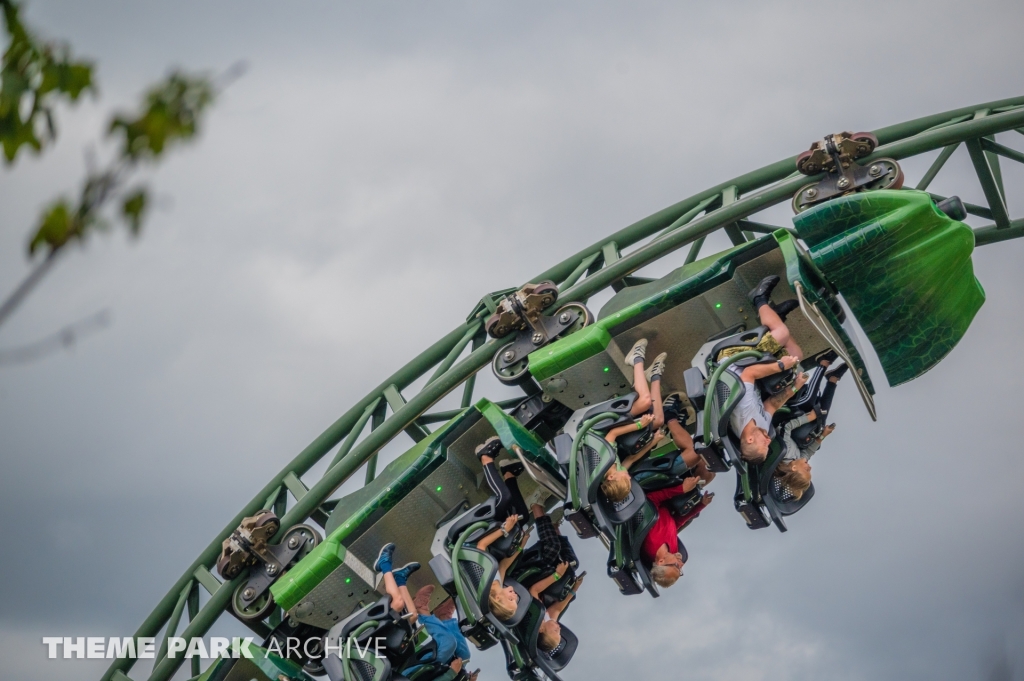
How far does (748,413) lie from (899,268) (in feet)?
4.49

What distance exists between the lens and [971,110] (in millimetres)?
8430

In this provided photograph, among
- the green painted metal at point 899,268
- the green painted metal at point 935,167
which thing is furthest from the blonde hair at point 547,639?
the green painted metal at point 935,167

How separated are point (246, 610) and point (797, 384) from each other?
4.17 meters

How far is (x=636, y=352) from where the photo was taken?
8266mm

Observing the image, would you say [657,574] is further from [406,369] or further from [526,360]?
[406,369]

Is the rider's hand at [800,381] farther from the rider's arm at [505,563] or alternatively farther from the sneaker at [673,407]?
the rider's arm at [505,563]

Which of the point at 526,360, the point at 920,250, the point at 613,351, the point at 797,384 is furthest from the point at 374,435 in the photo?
the point at 920,250

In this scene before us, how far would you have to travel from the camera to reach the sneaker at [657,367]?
8.22 meters

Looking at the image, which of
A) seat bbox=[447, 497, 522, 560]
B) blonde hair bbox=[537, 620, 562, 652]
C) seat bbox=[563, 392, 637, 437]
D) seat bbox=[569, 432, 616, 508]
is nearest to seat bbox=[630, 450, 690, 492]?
seat bbox=[563, 392, 637, 437]

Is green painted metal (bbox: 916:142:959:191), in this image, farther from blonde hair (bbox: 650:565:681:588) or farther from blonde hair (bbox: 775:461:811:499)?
blonde hair (bbox: 650:565:681:588)

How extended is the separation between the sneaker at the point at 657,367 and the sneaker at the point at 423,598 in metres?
2.17

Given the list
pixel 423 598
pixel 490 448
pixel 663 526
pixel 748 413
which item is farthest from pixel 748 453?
pixel 423 598

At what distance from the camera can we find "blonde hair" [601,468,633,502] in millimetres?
7695

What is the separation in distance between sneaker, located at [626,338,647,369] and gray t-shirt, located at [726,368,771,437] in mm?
780
